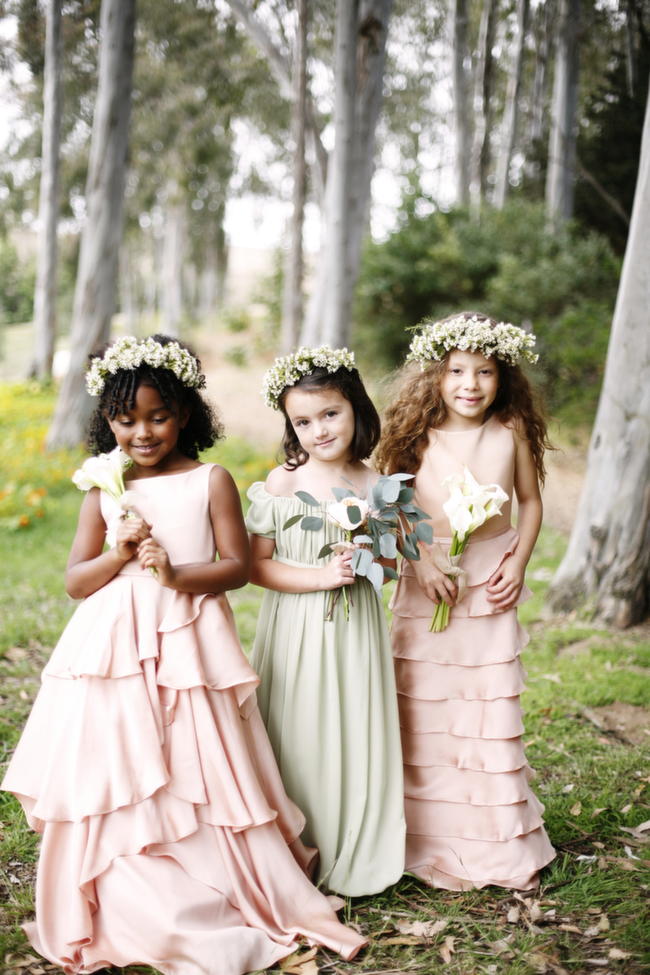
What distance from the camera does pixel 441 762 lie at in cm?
305

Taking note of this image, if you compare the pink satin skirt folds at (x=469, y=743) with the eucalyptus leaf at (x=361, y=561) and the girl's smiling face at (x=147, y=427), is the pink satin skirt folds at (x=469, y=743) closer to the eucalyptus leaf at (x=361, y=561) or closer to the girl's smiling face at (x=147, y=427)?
the eucalyptus leaf at (x=361, y=561)

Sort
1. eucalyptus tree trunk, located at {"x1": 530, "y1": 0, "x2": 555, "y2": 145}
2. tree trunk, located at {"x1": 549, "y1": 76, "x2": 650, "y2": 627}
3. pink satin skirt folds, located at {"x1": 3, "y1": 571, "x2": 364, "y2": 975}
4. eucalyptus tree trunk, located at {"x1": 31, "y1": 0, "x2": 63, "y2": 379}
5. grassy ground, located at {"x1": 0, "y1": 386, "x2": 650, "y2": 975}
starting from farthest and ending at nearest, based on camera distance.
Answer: eucalyptus tree trunk, located at {"x1": 530, "y1": 0, "x2": 555, "y2": 145} < eucalyptus tree trunk, located at {"x1": 31, "y1": 0, "x2": 63, "y2": 379} < tree trunk, located at {"x1": 549, "y1": 76, "x2": 650, "y2": 627} < grassy ground, located at {"x1": 0, "y1": 386, "x2": 650, "y2": 975} < pink satin skirt folds, located at {"x1": 3, "y1": 571, "x2": 364, "y2": 975}

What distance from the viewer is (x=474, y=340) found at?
2.90 m

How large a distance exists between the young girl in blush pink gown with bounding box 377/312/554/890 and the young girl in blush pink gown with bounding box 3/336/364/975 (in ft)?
2.04

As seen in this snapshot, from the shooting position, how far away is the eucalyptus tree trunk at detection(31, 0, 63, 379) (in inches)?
587

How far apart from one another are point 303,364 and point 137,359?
0.58 meters

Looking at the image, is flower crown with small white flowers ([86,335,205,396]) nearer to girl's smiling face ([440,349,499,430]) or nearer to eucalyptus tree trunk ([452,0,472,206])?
girl's smiling face ([440,349,499,430])

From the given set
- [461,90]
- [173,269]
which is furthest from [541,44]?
[173,269]

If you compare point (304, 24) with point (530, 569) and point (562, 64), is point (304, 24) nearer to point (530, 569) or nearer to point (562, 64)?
point (562, 64)

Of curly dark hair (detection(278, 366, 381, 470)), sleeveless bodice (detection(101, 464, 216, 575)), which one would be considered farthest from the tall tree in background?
sleeveless bodice (detection(101, 464, 216, 575))

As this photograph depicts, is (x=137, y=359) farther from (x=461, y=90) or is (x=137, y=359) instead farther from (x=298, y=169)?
(x=461, y=90)

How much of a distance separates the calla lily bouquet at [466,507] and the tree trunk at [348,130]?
20.6 ft

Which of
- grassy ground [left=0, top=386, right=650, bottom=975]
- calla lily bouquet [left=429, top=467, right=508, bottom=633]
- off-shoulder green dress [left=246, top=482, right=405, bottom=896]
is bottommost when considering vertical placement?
grassy ground [left=0, top=386, right=650, bottom=975]

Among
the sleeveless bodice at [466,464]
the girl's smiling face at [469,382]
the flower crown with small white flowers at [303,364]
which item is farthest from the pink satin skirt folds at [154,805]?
the girl's smiling face at [469,382]
